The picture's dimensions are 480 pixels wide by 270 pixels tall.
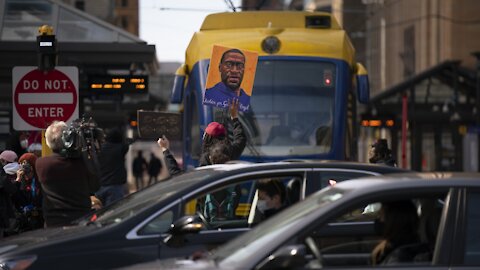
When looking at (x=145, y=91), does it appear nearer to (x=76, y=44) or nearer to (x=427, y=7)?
(x=76, y=44)

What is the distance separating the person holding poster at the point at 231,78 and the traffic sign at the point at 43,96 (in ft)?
6.37

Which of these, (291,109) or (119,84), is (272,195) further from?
(119,84)

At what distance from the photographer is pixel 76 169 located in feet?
35.2

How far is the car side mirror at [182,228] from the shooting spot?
833cm

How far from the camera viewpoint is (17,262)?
8.42m

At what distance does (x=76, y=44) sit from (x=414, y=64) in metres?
59.5

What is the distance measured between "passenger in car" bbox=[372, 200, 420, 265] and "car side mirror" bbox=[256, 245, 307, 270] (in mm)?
740

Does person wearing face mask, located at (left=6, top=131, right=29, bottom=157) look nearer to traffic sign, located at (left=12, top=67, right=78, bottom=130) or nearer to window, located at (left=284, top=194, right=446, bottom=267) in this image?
traffic sign, located at (left=12, top=67, right=78, bottom=130)

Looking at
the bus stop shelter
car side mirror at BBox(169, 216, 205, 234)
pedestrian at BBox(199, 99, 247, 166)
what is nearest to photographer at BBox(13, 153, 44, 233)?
pedestrian at BBox(199, 99, 247, 166)

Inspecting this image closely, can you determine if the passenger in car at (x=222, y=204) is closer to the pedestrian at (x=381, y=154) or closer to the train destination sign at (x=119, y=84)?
the pedestrian at (x=381, y=154)

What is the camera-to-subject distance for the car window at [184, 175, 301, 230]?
9.34m

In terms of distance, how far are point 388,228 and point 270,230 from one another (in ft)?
2.43

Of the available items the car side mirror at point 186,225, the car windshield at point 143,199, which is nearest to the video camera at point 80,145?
Answer: the car windshield at point 143,199

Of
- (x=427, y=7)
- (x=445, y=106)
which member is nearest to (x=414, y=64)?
(x=427, y=7)
